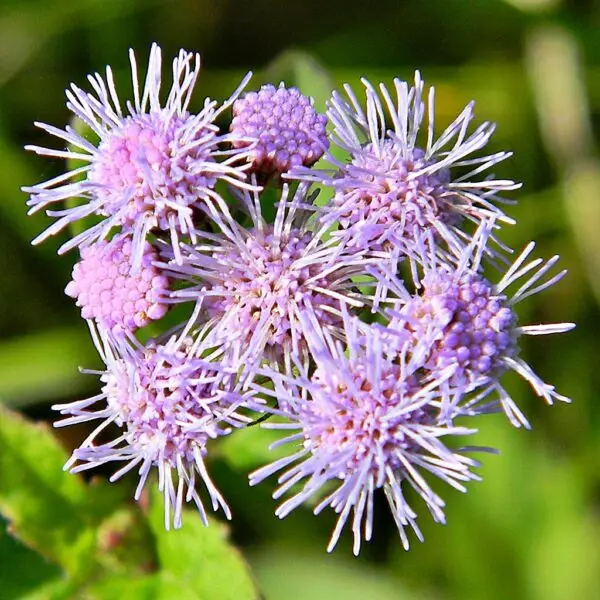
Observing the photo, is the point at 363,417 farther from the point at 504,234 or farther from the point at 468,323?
the point at 504,234

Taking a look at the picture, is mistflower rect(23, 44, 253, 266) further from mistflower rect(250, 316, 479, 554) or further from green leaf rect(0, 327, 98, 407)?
green leaf rect(0, 327, 98, 407)

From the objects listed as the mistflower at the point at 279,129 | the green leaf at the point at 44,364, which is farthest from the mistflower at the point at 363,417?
the green leaf at the point at 44,364

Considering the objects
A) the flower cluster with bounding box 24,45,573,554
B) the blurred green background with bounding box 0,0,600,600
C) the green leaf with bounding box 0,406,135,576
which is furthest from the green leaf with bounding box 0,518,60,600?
the flower cluster with bounding box 24,45,573,554

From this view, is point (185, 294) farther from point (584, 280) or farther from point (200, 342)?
point (584, 280)

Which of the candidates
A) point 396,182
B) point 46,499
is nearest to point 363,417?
point 396,182

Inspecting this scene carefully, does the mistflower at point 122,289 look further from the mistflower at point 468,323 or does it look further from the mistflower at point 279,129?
the mistflower at point 468,323
